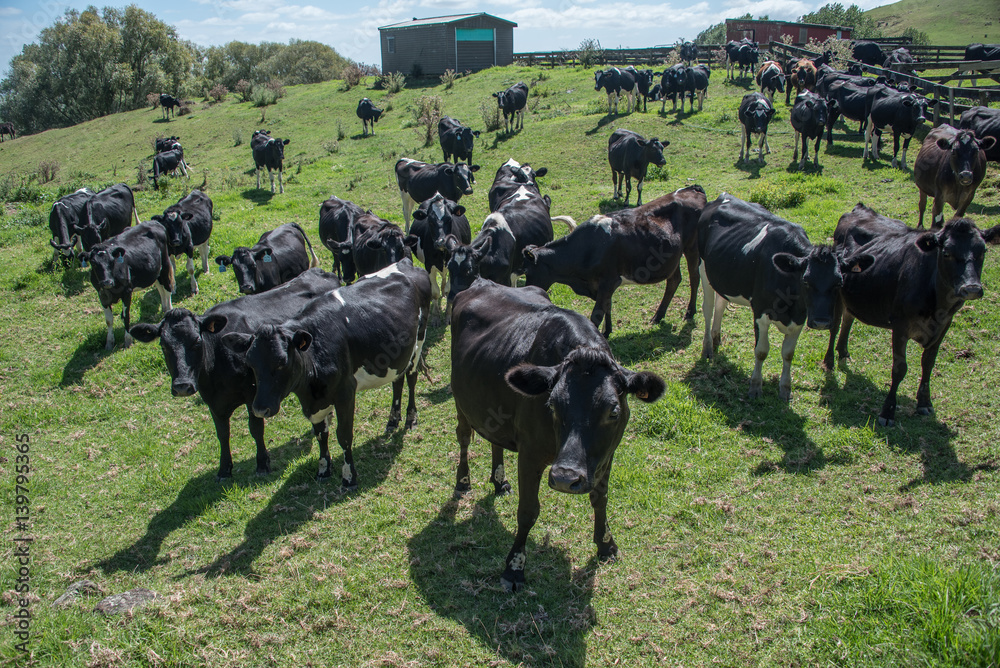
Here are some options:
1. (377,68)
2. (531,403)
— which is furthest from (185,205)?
(377,68)

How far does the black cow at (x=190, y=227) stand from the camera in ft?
41.7

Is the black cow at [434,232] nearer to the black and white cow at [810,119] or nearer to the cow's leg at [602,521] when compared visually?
the cow's leg at [602,521]

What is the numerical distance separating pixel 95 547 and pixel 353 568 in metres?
2.73

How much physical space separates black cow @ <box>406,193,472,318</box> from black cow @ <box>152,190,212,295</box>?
191 inches

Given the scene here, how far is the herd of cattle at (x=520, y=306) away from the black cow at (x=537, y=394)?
0.01 metres

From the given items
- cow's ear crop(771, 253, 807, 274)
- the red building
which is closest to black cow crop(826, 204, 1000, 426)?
cow's ear crop(771, 253, 807, 274)

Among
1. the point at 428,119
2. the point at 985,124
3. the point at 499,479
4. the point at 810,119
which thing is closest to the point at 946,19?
the point at 428,119

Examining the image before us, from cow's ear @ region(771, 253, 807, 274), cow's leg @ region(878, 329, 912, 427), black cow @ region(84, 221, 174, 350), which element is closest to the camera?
cow's leg @ region(878, 329, 912, 427)

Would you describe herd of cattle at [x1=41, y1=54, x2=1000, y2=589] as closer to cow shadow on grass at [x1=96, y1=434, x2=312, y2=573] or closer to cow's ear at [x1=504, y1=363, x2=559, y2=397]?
cow's ear at [x1=504, y1=363, x2=559, y2=397]

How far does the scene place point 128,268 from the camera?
10.9 meters

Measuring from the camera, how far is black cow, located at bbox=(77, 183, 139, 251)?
13914 mm

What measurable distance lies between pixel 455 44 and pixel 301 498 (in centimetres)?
4578

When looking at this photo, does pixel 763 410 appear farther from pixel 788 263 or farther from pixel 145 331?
pixel 145 331

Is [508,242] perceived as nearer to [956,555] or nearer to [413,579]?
[413,579]
